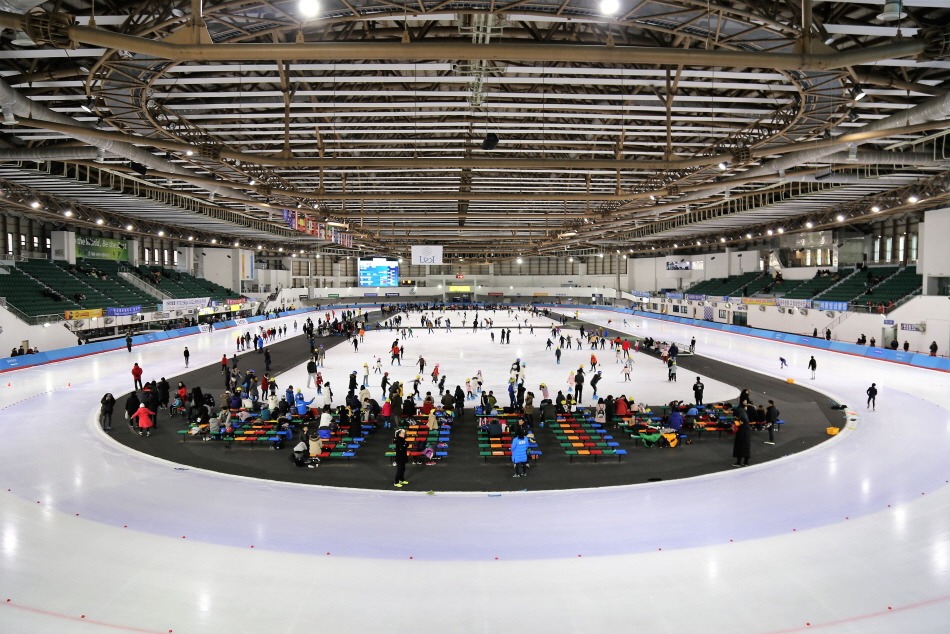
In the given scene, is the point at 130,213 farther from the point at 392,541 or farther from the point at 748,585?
the point at 748,585

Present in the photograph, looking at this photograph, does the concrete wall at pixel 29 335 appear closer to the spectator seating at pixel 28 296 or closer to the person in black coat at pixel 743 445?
the spectator seating at pixel 28 296

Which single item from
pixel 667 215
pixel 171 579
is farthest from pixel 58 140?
pixel 667 215

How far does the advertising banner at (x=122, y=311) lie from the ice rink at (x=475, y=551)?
29.4m

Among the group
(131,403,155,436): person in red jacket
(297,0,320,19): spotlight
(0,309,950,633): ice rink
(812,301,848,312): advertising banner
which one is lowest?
(0,309,950,633): ice rink

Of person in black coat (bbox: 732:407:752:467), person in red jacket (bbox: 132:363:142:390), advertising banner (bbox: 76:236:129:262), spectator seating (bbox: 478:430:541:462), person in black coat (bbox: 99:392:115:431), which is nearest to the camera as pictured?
person in black coat (bbox: 732:407:752:467)

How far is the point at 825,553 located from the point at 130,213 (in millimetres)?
47140

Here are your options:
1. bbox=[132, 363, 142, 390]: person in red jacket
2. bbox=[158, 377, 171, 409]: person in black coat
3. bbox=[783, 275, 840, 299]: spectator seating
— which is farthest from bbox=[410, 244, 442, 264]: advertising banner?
bbox=[783, 275, 840, 299]: spectator seating

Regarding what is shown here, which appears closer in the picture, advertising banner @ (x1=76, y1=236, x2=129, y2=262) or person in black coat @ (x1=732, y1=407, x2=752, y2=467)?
person in black coat @ (x1=732, y1=407, x2=752, y2=467)

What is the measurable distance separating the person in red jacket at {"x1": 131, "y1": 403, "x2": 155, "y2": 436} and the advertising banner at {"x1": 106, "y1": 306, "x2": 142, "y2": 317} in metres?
28.5

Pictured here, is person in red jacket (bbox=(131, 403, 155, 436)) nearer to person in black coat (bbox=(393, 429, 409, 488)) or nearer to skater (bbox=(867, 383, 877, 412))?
person in black coat (bbox=(393, 429, 409, 488))

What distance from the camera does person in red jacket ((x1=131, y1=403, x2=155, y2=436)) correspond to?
599 inches

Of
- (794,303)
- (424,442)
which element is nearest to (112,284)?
(424,442)

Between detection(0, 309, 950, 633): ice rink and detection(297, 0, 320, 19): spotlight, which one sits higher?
detection(297, 0, 320, 19): spotlight

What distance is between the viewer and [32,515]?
9.70 meters
